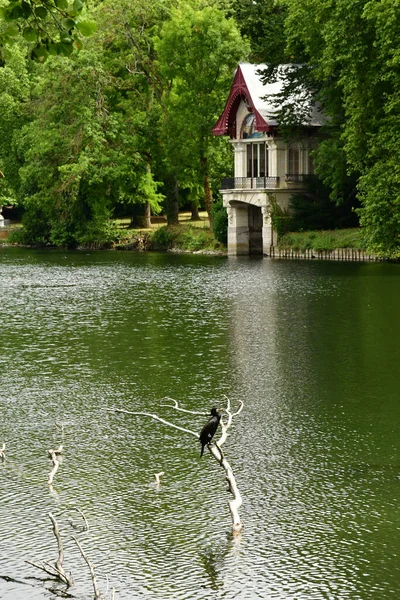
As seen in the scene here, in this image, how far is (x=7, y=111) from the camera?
7731 cm

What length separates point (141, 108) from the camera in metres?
71.5

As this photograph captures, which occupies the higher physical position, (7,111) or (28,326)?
(7,111)

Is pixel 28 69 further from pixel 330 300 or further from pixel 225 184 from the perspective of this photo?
pixel 330 300

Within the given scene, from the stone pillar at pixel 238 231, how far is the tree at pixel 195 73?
207 inches

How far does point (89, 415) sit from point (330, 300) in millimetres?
17630

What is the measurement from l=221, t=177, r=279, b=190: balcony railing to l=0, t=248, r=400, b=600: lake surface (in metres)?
26.2

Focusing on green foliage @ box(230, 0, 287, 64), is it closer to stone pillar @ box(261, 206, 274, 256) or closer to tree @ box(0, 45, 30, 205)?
stone pillar @ box(261, 206, 274, 256)

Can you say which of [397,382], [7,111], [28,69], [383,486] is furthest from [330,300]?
[28,69]

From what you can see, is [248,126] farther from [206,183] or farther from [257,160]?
[206,183]

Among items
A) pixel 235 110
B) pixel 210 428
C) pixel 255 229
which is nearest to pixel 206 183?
pixel 255 229

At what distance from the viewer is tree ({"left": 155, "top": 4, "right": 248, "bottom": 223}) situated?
6431 cm

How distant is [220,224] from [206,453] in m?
47.1

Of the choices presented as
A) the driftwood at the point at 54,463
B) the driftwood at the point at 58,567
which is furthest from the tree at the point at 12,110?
the driftwood at the point at 58,567

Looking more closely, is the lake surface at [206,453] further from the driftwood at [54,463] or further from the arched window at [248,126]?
the arched window at [248,126]
